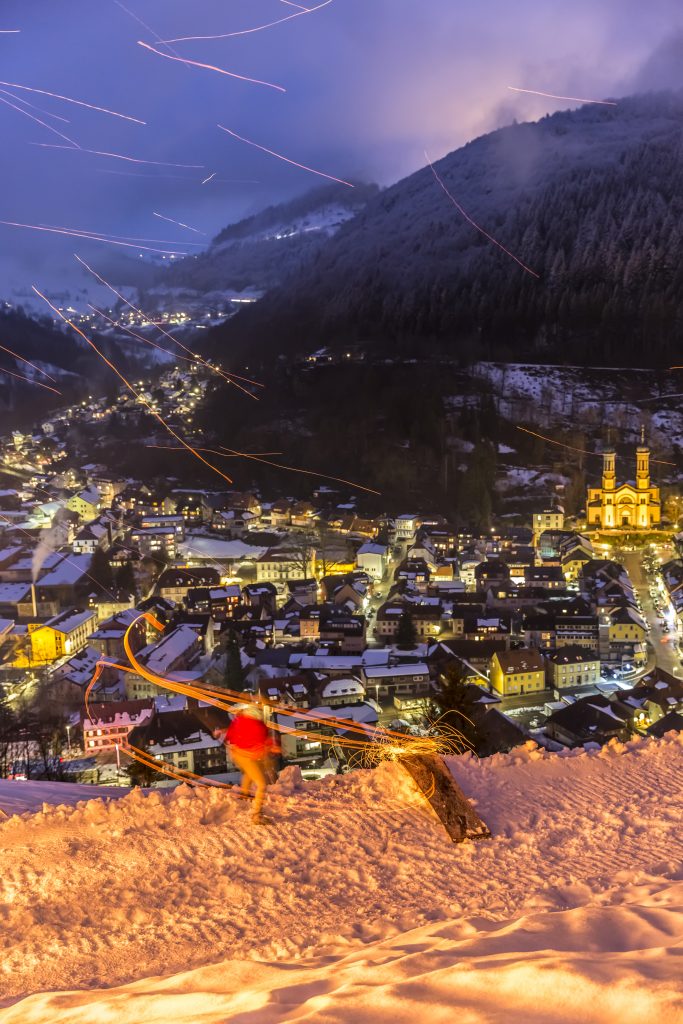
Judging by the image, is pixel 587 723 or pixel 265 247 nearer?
pixel 587 723

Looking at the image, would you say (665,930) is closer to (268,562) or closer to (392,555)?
(268,562)

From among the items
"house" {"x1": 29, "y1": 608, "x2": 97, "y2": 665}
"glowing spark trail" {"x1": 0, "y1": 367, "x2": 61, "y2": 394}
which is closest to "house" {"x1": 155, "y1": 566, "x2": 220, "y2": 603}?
"house" {"x1": 29, "y1": 608, "x2": 97, "y2": 665}

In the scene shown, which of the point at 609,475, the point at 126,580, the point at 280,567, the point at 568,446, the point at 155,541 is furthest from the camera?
the point at 568,446

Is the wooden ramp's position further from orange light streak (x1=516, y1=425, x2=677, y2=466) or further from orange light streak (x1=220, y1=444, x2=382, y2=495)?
orange light streak (x1=516, y1=425, x2=677, y2=466)

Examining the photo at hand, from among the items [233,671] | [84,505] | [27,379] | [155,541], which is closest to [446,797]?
[233,671]

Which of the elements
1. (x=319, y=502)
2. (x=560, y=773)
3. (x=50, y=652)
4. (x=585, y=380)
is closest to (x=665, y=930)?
(x=560, y=773)

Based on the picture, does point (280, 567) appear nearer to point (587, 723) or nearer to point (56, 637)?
point (56, 637)
